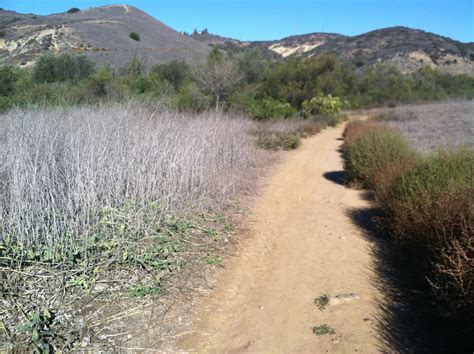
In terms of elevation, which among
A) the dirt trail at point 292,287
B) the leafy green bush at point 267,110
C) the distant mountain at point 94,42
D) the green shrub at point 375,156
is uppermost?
the distant mountain at point 94,42

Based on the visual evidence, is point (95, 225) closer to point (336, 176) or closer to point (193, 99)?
point (336, 176)

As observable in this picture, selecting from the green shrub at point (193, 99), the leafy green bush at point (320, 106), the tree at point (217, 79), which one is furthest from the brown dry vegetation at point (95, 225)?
the leafy green bush at point (320, 106)

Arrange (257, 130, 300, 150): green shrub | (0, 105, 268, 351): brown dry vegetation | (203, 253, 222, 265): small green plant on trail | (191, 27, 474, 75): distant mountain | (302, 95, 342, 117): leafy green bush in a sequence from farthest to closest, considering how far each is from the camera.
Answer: (191, 27, 474, 75): distant mountain < (302, 95, 342, 117): leafy green bush < (257, 130, 300, 150): green shrub < (203, 253, 222, 265): small green plant on trail < (0, 105, 268, 351): brown dry vegetation

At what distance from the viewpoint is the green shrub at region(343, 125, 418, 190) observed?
800 cm

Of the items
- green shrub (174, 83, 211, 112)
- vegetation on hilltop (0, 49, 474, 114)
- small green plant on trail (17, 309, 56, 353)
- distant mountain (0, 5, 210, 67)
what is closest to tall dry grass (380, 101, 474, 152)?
vegetation on hilltop (0, 49, 474, 114)

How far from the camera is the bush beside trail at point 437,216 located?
370cm

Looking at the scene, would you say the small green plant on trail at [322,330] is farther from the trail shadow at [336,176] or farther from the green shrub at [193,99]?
the green shrub at [193,99]

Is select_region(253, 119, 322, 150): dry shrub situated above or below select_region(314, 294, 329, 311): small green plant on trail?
above

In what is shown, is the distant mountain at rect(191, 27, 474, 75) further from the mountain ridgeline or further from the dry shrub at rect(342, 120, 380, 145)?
the dry shrub at rect(342, 120, 380, 145)

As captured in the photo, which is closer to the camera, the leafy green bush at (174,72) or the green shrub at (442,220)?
the green shrub at (442,220)

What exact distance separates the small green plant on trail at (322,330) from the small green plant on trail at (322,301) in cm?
32

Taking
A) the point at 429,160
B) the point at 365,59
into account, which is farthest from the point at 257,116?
the point at 365,59

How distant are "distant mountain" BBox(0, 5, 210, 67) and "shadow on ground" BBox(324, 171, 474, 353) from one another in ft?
89.9

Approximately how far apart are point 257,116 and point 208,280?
594 inches
